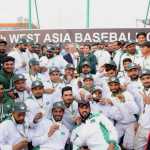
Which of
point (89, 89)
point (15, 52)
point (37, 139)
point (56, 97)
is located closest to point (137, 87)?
point (89, 89)

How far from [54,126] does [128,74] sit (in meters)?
2.12

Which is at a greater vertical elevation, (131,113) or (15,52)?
(15,52)

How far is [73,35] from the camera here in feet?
51.0

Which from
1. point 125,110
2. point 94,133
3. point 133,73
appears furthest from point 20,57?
point 94,133

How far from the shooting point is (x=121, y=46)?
12719 mm

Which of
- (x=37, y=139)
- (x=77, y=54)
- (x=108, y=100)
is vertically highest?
(x=77, y=54)

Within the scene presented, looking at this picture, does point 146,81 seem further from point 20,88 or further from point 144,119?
point 20,88

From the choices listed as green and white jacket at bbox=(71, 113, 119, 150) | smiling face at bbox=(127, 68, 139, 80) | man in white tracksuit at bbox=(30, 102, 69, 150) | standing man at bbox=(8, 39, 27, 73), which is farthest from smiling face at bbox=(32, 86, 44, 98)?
standing man at bbox=(8, 39, 27, 73)

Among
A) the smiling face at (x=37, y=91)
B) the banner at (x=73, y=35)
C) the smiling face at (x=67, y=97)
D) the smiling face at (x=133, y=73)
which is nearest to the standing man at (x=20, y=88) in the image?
the smiling face at (x=37, y=91)

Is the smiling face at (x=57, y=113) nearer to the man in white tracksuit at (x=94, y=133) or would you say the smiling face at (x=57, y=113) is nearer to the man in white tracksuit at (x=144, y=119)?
the man in white tracksuit at (x=94, y=133)

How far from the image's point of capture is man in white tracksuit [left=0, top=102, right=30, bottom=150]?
7.35m

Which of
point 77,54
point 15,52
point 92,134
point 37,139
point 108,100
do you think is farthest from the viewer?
point 77,54

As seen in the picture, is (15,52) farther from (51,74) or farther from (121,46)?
(121,46)

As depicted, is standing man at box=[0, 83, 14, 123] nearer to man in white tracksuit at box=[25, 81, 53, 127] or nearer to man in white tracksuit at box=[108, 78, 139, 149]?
man in white tracksuit at box=[25, 81, 53, 127]
